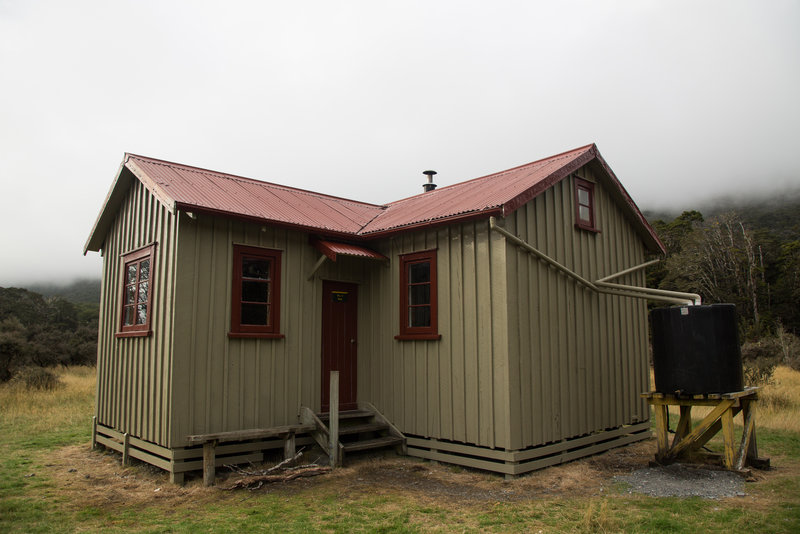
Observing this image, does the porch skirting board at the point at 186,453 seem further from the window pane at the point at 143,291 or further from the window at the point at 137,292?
the window pane at the point at 143,291

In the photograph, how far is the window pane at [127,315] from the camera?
383 inches

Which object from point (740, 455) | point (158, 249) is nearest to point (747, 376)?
point (740, 455)

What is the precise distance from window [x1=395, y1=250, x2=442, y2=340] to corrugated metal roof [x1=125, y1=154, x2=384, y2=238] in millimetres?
1261

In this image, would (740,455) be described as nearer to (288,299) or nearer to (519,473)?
(519,473)

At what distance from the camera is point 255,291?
898 centimetres

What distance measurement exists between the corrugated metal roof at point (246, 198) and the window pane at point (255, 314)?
1359 millimetres

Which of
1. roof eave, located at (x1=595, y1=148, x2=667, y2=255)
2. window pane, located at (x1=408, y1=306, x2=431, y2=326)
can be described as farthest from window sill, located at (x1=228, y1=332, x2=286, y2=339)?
roof eave, located at (x1=595, y1=148, x2=667, y2=255)

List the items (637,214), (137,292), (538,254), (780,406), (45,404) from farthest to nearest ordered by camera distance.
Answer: (45,404), (780,406), (637,214), (137,292), (538,254)

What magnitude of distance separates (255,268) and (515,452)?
474 centimetres

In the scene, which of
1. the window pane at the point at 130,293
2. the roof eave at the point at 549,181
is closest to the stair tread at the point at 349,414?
the window pane at the point at 130,293

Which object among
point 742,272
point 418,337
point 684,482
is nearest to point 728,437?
point 684,482

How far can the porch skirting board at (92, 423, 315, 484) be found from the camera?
26.0 feet

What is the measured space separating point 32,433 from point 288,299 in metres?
6.91

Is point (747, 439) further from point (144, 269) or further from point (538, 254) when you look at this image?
point (144, 269)
